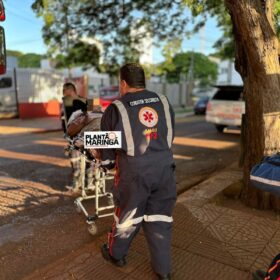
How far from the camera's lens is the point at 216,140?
1237cm

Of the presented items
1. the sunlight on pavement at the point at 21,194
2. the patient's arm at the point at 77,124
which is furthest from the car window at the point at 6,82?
the patient's arm at the point at 77,124

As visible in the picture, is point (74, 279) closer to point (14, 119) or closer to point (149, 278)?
point (149, 278)

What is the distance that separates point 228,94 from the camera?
13.4 meters

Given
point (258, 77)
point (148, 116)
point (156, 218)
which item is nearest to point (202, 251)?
point (156, 218)

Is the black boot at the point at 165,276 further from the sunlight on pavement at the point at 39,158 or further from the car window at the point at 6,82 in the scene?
the car window at the point at 6,82

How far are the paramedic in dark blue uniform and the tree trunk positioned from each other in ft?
5.93

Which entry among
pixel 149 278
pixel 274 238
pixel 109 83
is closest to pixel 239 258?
pixel 274 238

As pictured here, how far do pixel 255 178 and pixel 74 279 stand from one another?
1.82 m

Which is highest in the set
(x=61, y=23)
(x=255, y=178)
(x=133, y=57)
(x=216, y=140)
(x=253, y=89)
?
(x=61, y=23)

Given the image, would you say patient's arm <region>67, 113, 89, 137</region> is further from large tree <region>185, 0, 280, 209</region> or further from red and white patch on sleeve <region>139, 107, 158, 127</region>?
large tree <region>185, 0, 280, 209</region>

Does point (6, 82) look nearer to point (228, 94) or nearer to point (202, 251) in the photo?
point (228, 94)

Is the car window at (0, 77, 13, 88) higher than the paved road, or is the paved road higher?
the car window at (0, 77, 13, 88)

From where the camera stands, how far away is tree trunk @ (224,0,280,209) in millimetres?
4113

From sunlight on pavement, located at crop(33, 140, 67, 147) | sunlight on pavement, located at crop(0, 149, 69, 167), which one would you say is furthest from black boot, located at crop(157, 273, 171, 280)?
sunlight on pavement, located at crop(33, 140, 67, 147)
